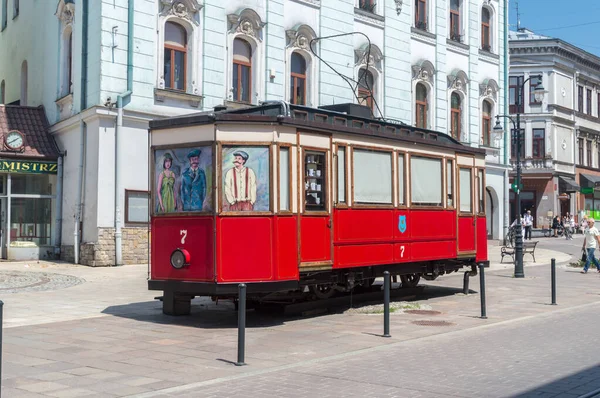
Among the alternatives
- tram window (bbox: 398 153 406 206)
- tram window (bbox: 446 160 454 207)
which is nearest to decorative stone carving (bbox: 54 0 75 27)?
tram window (bbox: 446 160 454 207)

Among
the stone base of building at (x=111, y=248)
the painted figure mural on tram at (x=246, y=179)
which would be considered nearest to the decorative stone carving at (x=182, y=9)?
the stone base of building at (x=111, y=248)

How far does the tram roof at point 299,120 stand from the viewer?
467 inches

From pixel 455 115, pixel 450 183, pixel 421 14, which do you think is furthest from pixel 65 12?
pixel 455 115

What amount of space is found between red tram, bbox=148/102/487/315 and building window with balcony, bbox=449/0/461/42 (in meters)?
22.1

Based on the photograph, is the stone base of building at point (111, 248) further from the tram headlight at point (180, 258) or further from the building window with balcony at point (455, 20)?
the building window with balcony at point (455, 20)

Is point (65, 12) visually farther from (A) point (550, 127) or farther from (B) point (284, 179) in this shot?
(A) point (550, 127)

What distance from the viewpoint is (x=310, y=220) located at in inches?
499

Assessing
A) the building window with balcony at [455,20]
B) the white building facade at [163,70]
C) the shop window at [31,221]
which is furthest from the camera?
the building window with balcony at [455,20]

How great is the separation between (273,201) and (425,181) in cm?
479

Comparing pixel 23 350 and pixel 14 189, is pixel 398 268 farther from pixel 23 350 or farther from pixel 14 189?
pixel 14 189

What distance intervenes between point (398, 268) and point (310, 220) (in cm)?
321

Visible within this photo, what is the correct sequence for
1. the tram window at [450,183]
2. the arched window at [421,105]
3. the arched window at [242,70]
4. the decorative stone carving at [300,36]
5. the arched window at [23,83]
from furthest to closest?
the arched window at [421,105] < the arched window at [23,83] < the decorative stone carving at [300,36] < the arched window at [242,70] < the tram window at [450,183]

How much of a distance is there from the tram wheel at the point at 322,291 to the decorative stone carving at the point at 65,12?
48.3 ft

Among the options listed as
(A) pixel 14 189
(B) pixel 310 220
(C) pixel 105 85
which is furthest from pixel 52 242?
(B) pixel 310 220
